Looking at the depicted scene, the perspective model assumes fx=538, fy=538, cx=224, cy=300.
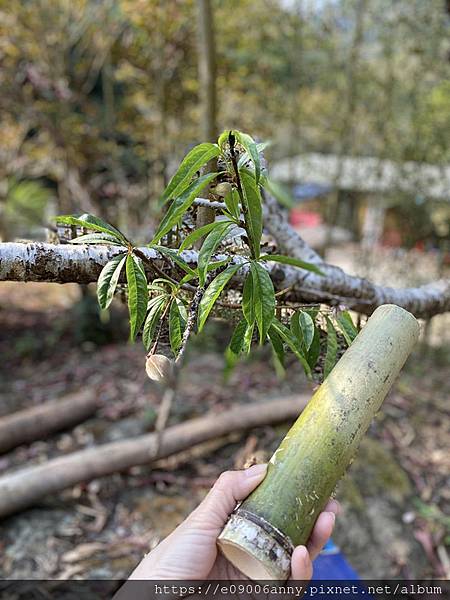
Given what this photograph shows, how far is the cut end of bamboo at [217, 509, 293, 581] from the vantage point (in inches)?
33.4

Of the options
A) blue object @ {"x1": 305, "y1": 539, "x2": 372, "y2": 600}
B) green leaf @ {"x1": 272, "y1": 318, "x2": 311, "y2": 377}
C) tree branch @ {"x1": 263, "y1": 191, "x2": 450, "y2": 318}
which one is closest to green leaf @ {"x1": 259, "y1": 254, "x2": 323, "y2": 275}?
green leaf @ {"x1": 272, "y1": 318, "x2": 311, "y2": 377}

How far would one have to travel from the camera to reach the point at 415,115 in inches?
237

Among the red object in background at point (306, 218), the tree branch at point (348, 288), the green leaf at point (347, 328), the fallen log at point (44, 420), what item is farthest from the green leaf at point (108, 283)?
the red object in background at point (306, 218)

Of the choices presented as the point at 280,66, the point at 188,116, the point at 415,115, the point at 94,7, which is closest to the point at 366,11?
the point at 415,115

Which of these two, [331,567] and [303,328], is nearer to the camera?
[303,328]

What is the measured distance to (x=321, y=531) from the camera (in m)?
0.95

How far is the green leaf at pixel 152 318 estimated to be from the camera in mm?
957

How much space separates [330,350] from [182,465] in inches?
109

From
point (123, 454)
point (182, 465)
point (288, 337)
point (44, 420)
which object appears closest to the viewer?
point (288, 337)

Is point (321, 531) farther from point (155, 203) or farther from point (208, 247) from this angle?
point (155, 203)

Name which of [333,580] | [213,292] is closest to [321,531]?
[213,292]

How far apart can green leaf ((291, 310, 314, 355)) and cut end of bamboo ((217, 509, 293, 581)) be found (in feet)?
1.19

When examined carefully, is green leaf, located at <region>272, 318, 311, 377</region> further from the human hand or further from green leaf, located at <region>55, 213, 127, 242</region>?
green leaf, located at <region>55, 213, 127, 242</region>

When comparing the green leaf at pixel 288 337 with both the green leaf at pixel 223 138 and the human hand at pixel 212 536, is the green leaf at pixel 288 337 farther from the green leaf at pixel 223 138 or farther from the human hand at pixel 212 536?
the green leaf at pixel 223 138
